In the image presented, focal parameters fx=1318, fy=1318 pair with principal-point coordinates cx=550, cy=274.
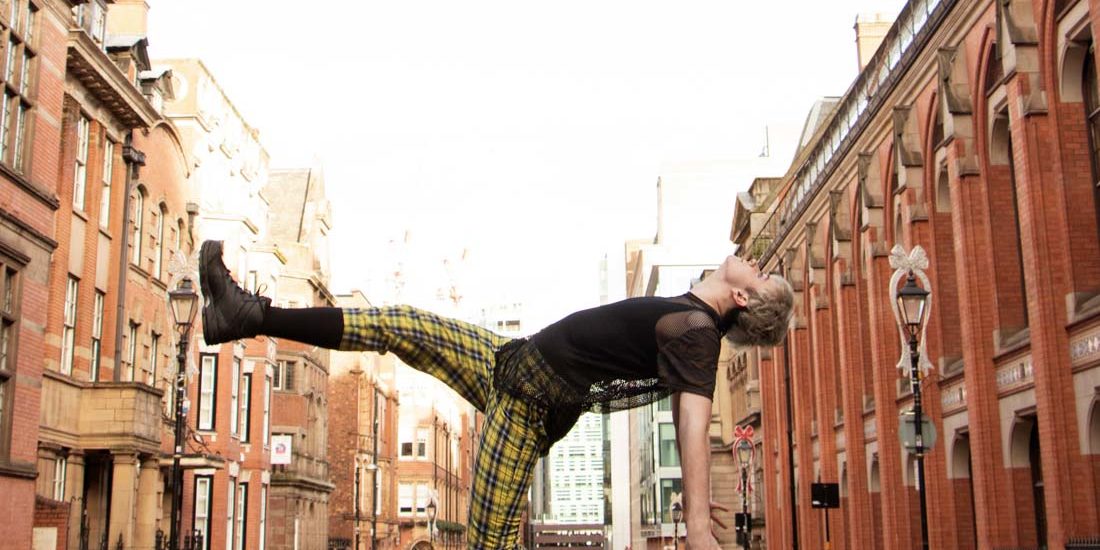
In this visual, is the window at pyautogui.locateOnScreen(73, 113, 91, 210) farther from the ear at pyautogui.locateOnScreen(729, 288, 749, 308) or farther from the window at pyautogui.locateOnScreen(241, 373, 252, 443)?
the ear at pyautogui.locateOnScreen(729, 288, 749, 308)

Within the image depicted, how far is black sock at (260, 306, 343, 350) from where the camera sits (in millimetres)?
6102

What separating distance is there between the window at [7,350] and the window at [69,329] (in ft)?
20.6

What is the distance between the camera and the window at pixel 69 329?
28.2m

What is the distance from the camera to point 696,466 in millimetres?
5801

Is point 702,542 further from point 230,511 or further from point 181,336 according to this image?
point 230,511

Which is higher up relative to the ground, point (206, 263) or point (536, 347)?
point (206, 263)

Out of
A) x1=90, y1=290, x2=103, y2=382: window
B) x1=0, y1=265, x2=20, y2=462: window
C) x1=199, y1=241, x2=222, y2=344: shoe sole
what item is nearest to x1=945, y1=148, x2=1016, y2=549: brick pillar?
x1=0, y1=265, x2=20, y2=462: window

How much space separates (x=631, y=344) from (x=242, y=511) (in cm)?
4315

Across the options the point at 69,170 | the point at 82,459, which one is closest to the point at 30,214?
the point at 69,170

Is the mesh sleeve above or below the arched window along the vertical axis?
below

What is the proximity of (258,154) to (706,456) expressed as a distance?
158 ft

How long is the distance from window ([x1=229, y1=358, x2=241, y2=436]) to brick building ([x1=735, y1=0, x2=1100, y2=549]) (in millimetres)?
20208

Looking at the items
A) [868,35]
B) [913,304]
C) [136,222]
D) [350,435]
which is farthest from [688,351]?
[350,435]

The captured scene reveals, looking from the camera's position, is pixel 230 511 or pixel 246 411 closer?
pixel 230 511
